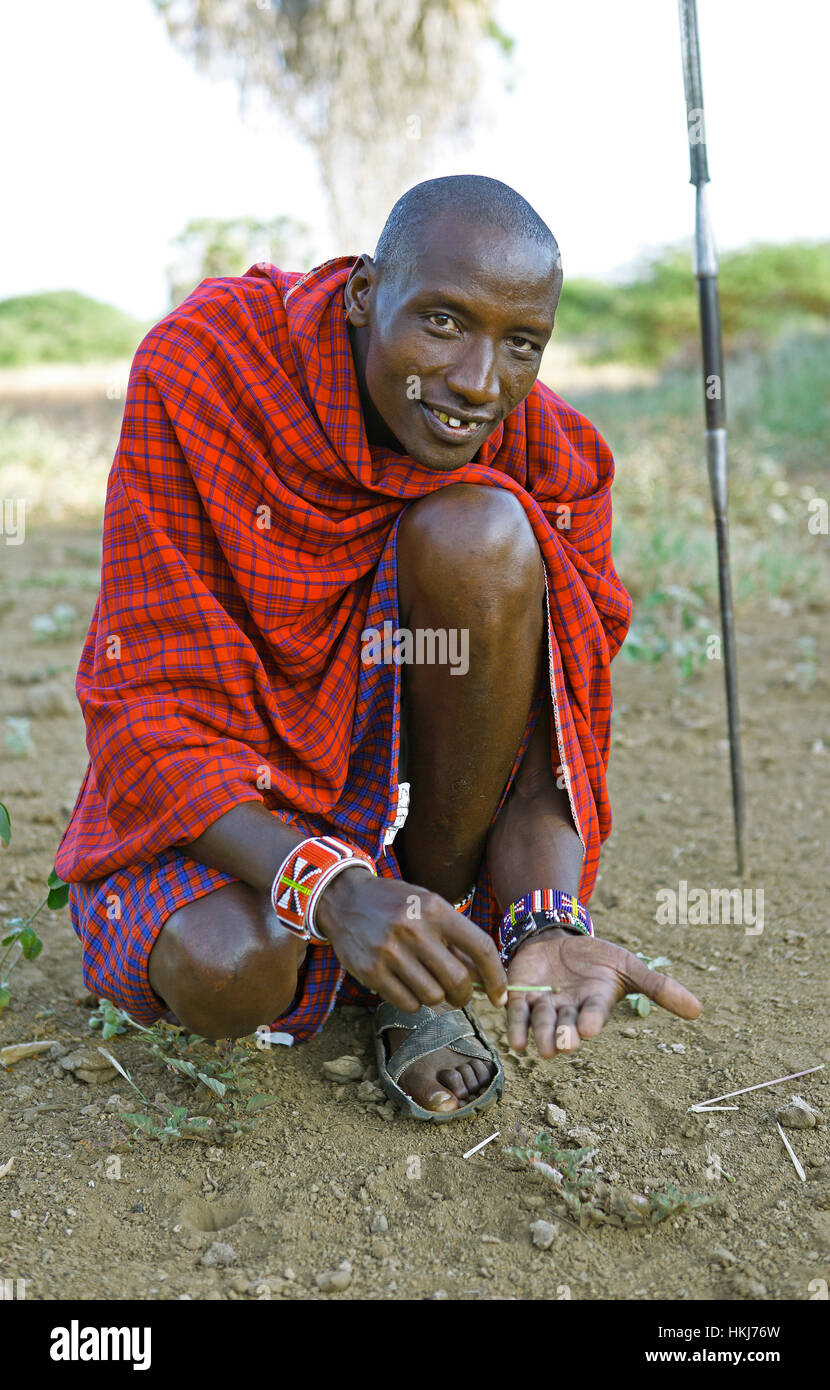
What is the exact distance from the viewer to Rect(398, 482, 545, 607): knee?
6.13 feet

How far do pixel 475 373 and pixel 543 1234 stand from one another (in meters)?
1.21

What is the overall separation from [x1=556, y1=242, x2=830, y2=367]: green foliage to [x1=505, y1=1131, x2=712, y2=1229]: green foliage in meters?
15.8

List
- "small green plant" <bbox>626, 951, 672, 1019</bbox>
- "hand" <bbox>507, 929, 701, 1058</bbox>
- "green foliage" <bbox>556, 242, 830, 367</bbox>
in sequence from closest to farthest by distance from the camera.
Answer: "hand" <bbox>507, 929, 701, 1058</bbox>, "small green plant" <bbox>626, 951, 672, 1019</bbox>, "green foliage" <bbox>556, 242, 830, 367</bbox>

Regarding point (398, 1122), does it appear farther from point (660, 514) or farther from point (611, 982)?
point (660, 514)

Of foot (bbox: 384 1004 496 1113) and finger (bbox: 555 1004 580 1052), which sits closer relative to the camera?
finger (bbox: 555 1004 580 1052)

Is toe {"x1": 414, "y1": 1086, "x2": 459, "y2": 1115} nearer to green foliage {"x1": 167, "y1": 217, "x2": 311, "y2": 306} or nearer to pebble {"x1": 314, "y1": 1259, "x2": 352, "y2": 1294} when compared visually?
pebble {"x1": 314, "y1": 1259, "x2": 352, "y2": 1294}

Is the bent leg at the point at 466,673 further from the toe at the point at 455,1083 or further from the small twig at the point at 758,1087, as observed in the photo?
the small twig at the point at 758,1087

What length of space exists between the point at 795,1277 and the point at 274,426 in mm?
1400

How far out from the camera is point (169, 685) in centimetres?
181

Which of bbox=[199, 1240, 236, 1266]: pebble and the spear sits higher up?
the spear

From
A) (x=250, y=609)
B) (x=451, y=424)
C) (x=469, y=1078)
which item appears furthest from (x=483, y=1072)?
(x=451, y=424)

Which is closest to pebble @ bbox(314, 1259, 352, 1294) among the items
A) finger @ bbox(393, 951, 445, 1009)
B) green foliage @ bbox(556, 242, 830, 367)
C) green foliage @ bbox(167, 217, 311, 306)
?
finger @ bbox(393, 951, 445, 1009)
